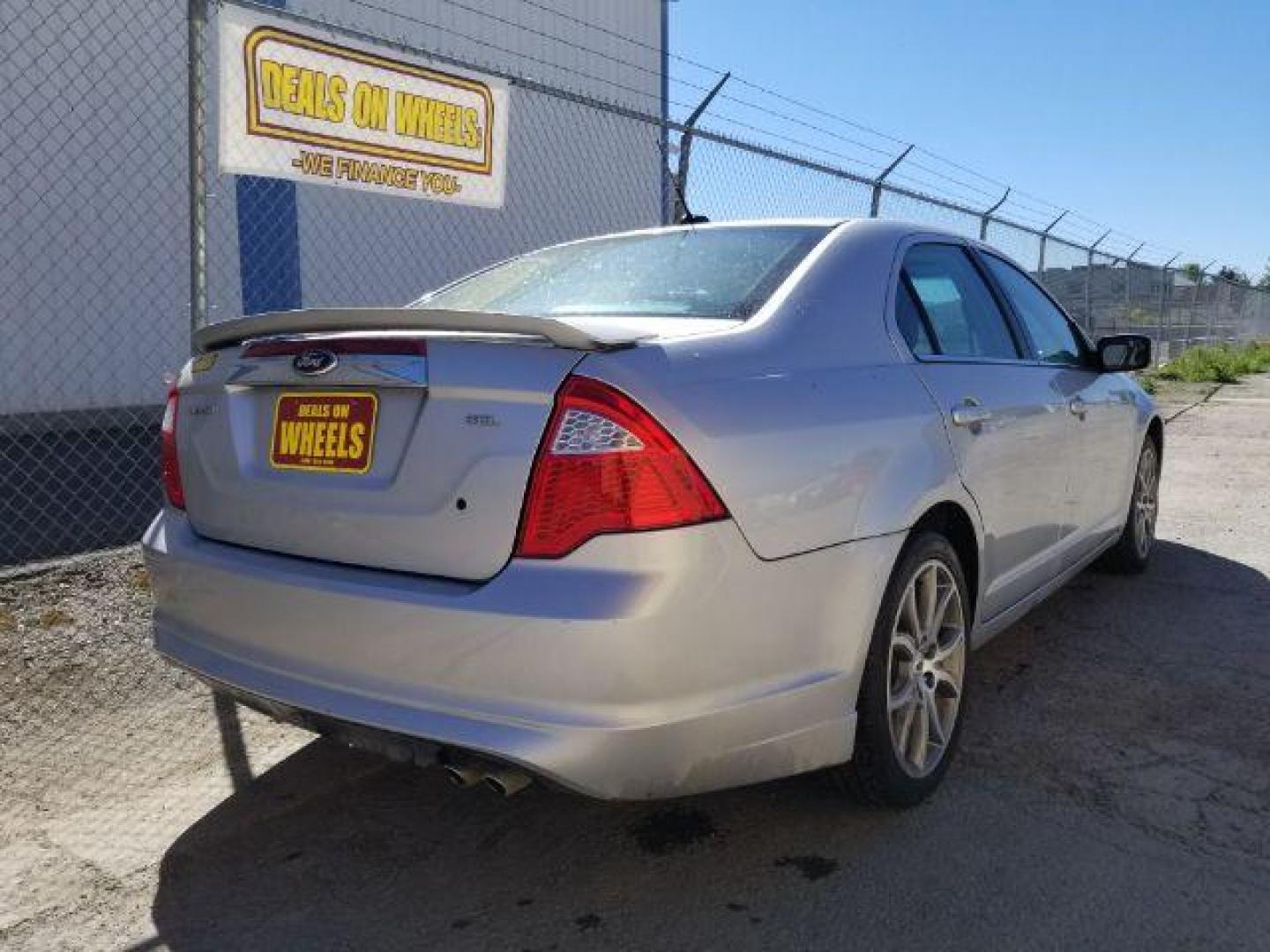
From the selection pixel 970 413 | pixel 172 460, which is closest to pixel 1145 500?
pixel 970 413

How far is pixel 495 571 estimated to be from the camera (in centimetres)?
215

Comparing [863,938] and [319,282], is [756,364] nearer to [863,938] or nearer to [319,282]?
[863,938]

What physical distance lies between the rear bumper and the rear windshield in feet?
2.45

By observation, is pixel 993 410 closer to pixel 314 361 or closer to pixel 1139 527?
pixel 314 361

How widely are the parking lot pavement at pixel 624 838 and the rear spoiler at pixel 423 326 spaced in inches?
49.4

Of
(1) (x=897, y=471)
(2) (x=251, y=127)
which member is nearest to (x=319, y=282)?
(2) (x=251, y=127)

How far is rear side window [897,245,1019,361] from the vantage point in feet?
10.7

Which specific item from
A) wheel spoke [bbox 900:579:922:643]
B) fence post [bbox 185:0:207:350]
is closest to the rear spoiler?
wheel spoke [bbox 900:579:922:643]

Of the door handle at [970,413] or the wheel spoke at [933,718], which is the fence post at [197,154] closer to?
the door handle at [970,413]

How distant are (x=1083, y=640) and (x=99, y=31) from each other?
8.97 meters

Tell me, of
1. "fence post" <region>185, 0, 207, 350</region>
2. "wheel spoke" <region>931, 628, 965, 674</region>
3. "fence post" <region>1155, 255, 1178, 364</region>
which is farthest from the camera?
"fence post" <region>1155, 255, 1178, 364</region>

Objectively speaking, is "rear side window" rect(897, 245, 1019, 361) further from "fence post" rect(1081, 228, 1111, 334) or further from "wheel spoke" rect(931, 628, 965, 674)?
"fence post" rect(1081, 228, 1111, 334)

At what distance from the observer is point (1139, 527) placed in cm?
521

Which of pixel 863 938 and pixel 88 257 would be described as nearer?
pixel 863 938
